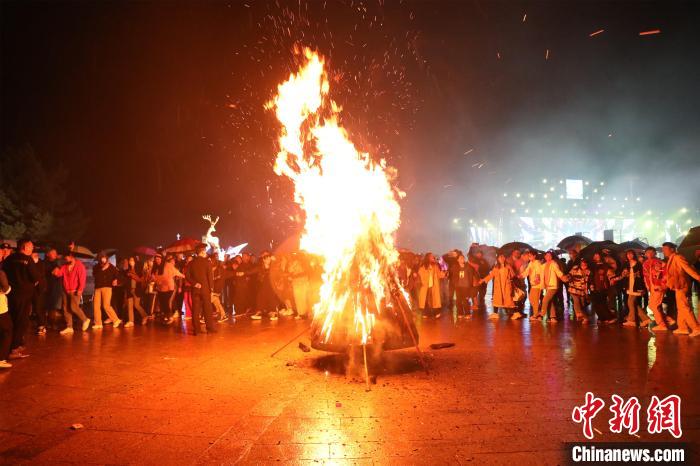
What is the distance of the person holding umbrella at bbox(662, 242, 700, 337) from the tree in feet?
129

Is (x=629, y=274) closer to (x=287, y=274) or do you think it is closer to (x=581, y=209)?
(x=287, y=274)

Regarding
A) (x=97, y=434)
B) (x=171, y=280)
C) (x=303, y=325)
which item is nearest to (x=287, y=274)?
(x=303, y=325)

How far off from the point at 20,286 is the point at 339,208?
247 inches

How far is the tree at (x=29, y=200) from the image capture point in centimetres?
3294

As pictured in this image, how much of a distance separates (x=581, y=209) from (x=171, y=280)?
88.3m

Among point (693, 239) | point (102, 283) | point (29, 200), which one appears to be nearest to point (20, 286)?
point (102, 283)

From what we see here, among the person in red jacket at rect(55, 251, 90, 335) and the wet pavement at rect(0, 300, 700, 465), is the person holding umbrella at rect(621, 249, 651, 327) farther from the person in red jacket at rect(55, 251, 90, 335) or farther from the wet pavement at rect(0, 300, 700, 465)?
the person in red jacket at rect(55, 251, 90, 335)

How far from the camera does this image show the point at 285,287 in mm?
14727

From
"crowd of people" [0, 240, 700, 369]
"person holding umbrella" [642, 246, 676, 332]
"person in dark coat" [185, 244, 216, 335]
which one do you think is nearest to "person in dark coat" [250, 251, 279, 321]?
"crowd of people" [0, 240, 700, 369]

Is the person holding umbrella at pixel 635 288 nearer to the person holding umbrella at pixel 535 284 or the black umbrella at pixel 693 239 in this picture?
the person holding umbrella at pixel 535 284

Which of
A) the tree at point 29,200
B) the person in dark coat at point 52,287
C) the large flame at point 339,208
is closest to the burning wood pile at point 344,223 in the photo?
the large flame at point 339,208

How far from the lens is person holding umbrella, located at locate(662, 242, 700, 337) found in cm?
959

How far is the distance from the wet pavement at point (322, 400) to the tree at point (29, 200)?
29.6m

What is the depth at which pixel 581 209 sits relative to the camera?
8525cm
